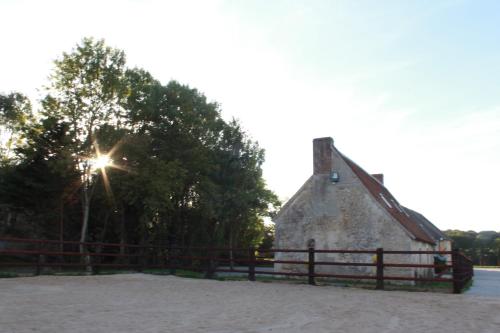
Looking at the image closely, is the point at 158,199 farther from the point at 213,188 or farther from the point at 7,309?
the point at 7,309

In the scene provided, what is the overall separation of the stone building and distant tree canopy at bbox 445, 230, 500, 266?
183 feet

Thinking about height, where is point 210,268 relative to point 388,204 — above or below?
below

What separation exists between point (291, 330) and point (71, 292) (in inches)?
259

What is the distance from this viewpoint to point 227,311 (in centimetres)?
863

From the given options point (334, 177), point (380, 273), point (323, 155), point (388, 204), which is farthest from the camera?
point (388, 204)

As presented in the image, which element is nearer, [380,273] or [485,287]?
[380,273]

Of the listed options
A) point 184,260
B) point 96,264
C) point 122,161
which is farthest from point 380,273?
point 184,260

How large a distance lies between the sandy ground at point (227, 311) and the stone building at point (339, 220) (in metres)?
8.44

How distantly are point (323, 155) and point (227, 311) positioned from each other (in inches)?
622

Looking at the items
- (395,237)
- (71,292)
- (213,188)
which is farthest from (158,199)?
(71,292)

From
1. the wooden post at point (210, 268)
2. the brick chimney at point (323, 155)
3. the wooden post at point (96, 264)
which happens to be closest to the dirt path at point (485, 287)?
the brick chimney at point (323, 155)

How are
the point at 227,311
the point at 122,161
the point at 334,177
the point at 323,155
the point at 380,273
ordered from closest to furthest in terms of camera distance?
the point at 227,311 < the point at 380,273 < the point at 334,177 < the point at 323,155 < the point at 122,161

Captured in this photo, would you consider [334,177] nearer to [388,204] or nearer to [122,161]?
[388,204]

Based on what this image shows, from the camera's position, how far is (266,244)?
58875 millimetres
